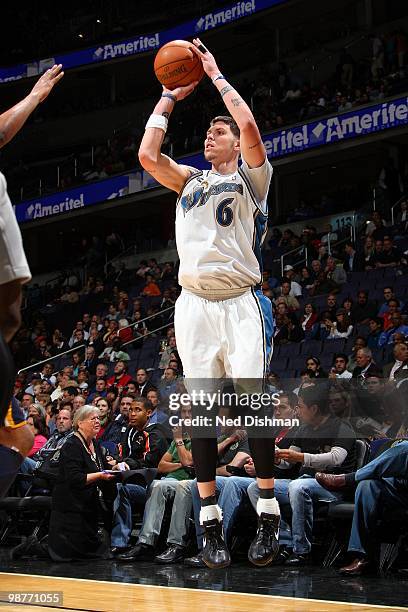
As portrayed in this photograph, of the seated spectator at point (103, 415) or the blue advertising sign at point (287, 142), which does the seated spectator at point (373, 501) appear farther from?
the blue advertising sign at point (287, 142)

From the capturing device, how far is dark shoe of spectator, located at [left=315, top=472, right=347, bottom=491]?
7246 millimetres

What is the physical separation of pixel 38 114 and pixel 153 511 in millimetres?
22038

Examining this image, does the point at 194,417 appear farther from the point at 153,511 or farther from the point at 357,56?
the point at 357,56

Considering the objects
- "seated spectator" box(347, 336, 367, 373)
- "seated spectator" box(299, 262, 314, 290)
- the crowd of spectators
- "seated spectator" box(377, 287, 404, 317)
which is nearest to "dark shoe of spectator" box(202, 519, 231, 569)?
the crowd of spectators

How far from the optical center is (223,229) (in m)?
4.82

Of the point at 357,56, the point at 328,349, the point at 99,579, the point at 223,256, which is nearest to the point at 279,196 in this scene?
the point at 357,56

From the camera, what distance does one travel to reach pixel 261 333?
4.76 meters

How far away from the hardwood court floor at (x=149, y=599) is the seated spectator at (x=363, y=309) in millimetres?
6988

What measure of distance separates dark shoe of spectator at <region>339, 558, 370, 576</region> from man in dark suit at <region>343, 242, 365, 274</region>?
8185 millimetres

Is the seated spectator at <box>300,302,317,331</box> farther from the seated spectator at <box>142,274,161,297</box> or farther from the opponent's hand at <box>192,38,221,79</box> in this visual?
the opponent's hand at <box>192,38,221,79</box>

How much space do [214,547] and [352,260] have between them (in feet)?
35.0

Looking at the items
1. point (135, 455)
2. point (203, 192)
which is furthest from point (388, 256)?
point (203, 192)

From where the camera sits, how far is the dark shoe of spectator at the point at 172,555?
7.77 metres

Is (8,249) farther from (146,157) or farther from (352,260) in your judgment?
(352,260)
